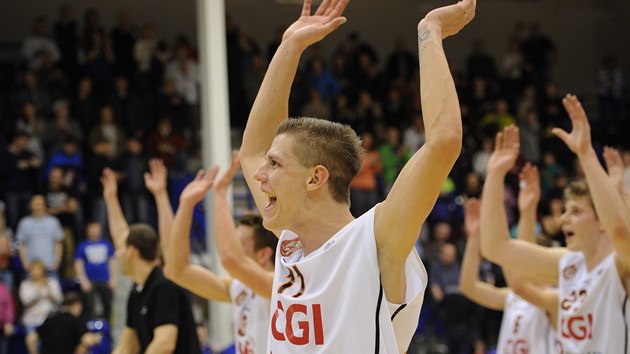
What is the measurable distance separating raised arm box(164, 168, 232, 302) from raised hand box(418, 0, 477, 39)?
2.33 meters

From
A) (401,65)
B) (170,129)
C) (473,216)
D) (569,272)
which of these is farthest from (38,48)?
(569,272)

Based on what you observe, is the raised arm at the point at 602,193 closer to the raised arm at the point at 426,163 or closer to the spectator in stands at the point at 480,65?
the raised arm at the point at 426,163

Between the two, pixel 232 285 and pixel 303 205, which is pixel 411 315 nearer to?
pixel 303 205

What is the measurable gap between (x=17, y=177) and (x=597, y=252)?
10.0 meters

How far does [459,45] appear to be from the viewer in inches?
810

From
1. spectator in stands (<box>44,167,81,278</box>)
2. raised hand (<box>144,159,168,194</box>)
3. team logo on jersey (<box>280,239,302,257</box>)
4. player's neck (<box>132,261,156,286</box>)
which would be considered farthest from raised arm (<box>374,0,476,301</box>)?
spectator in stands (<box>44,167,81,278</box>)

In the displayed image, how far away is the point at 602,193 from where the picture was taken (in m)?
4.71

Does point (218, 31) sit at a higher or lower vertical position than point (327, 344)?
higher

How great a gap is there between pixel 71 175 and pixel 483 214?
29.8 feet

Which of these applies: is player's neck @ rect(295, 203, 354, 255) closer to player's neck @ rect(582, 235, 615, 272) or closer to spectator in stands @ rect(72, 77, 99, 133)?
player's neck @ rect(582, 235, 615, 272)

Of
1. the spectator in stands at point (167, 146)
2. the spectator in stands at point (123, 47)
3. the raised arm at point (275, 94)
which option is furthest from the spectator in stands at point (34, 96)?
Answer: the raised arm at point (275, 94)

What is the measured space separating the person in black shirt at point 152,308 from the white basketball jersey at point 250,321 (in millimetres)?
282

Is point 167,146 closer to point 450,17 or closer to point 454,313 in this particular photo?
point 454,313

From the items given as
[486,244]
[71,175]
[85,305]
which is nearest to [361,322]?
[486,244]
